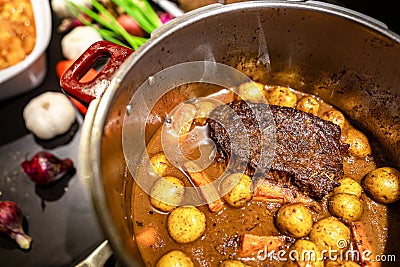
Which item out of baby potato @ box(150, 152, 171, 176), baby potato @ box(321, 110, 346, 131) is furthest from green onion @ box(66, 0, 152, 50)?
baby potato @ box(321, 110, 346, 131)

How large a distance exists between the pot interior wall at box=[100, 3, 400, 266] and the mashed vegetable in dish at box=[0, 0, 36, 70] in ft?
2.54

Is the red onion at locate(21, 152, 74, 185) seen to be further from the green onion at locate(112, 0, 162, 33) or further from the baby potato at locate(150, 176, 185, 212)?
the green onion at locate(112, 0, 162, 33)

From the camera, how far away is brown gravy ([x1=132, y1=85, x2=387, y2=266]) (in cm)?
148

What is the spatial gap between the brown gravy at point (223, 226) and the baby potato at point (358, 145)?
10cm

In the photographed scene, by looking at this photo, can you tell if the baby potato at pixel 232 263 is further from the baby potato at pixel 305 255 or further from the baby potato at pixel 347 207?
the baby potato at pixel 347 207

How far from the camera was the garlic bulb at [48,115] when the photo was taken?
2014mm

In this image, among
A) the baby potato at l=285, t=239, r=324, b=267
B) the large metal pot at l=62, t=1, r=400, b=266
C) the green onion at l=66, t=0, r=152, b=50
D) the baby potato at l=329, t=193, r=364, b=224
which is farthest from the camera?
the green onion at l=66, t=0, r=152, b=50

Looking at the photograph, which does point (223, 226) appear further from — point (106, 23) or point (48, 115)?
point (106, 23)

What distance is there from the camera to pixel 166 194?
60.7 inches

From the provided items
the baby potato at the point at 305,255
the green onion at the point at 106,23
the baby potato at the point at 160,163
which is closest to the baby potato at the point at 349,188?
the baby potato at the point at 305,255

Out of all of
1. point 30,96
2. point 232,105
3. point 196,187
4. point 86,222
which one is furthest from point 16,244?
point 232,105

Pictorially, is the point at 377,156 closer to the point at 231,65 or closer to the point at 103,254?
the point at 231,65

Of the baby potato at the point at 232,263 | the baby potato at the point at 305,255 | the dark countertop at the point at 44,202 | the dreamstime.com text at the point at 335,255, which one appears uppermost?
the baby potato at the point at 305,255

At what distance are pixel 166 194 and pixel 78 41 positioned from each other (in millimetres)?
1031
